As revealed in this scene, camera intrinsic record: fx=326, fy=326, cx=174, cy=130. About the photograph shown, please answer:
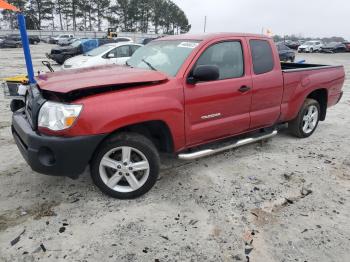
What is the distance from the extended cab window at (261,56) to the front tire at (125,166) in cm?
193

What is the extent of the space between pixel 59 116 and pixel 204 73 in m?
1.56

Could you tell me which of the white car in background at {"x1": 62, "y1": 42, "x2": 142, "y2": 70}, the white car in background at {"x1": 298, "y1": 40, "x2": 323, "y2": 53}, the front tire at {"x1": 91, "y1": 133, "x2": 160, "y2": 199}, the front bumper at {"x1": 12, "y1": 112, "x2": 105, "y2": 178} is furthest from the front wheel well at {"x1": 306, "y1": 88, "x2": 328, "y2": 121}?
the white car in background at {"x1": 298, "y1": 40, "x2": 323, "y2": 53}

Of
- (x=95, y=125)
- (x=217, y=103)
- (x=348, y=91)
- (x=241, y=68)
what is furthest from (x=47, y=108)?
(x=348, y=91)

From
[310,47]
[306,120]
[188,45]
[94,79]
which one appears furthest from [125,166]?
[310,47]

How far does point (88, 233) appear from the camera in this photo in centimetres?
296

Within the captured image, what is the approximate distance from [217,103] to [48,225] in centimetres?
226

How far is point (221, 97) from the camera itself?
3939 millimetres

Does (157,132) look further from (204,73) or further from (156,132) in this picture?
(204,73)

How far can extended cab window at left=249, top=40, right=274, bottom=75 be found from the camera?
173 inches

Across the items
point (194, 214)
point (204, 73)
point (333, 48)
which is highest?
point (204, 73)

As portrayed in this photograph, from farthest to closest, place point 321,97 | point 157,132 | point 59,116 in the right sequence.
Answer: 1. point 321,97
2. point 157,132
3. point 59,116

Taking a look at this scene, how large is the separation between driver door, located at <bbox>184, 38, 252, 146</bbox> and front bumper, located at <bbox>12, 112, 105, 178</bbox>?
1.15 m

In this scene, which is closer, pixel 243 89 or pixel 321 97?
pixel 243 89

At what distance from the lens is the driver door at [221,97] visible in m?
3.74
